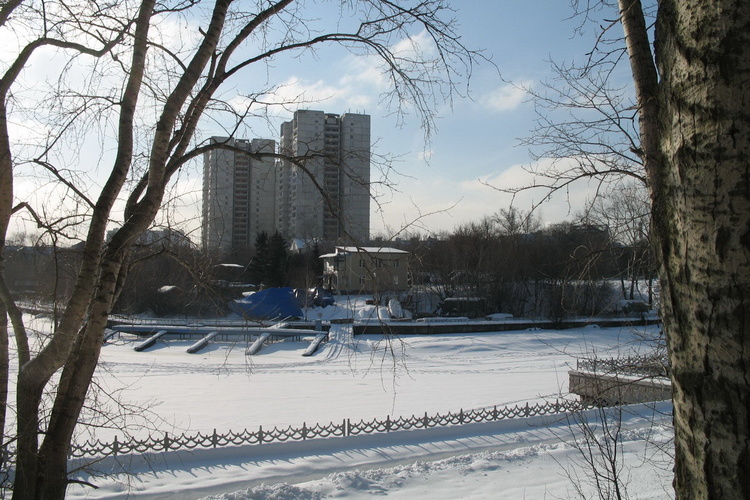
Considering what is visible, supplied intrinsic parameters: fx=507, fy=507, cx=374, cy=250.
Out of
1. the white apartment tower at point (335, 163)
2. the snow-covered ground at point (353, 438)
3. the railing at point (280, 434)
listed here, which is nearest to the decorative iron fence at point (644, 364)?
the snow-covered ground at point (353, 438)

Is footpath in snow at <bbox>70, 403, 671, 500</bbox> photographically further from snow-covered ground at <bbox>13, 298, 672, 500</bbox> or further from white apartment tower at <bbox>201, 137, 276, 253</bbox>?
white apartment tower at <bbox>201, 137, 276, 253</bbox>

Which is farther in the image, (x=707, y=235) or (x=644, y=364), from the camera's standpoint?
(x=644, y=364)

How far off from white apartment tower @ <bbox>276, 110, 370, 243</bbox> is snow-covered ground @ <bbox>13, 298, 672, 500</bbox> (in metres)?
0.93

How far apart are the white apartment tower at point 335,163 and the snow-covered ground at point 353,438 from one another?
927 millimetres

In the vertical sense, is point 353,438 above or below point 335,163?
below

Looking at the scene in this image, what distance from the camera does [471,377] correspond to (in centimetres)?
1912

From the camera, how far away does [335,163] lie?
4766 mm

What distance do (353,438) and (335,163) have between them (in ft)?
20.1

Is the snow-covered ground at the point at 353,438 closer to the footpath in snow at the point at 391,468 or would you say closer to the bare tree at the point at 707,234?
the footpath in snow at the point at 391,468

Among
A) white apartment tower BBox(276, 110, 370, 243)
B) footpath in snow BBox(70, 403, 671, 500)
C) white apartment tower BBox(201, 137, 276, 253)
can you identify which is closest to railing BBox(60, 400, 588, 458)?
footpath in snow BBox(70, 403, 671, 500)

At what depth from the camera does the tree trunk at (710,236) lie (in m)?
1.36

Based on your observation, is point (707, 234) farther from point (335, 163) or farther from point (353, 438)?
point (353, 438)

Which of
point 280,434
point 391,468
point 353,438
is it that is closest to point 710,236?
point 391,468

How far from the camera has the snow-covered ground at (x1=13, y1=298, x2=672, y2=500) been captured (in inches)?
271
